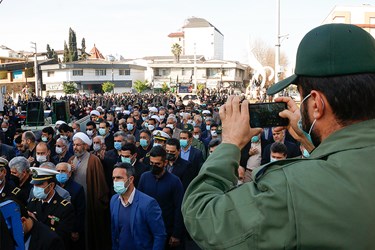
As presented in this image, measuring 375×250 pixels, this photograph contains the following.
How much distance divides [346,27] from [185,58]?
266 feet

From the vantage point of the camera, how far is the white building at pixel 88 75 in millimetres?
63062

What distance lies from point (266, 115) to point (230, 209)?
49 centimetres

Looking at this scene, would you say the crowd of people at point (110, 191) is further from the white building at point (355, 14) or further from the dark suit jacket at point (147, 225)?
the white building at point (355, 14)

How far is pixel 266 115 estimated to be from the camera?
4.95 feet

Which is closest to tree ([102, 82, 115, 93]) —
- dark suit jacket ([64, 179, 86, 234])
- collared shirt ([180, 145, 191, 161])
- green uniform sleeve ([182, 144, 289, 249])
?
collared shirt ([180, 145, 191, 161])

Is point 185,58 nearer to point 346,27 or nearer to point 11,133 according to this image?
point 11,133

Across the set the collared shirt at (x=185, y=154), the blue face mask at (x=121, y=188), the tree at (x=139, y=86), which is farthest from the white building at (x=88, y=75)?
the blue face mask at (x=121, y=188)

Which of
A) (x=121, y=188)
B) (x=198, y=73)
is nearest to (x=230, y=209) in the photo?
(x=121, y=188)

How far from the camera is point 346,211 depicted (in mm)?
1065

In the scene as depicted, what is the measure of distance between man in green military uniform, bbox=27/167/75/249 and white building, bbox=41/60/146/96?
60.4 metres

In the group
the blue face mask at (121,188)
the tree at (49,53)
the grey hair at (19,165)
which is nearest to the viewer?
the blue face mask at (121,188)

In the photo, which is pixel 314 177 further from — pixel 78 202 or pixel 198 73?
pixel 198 73

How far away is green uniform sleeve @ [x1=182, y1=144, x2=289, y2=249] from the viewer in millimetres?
1093

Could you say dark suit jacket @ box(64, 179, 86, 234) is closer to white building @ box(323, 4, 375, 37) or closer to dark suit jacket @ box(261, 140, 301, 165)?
dark suit jacket @ box(261, 140, 301, 165)
